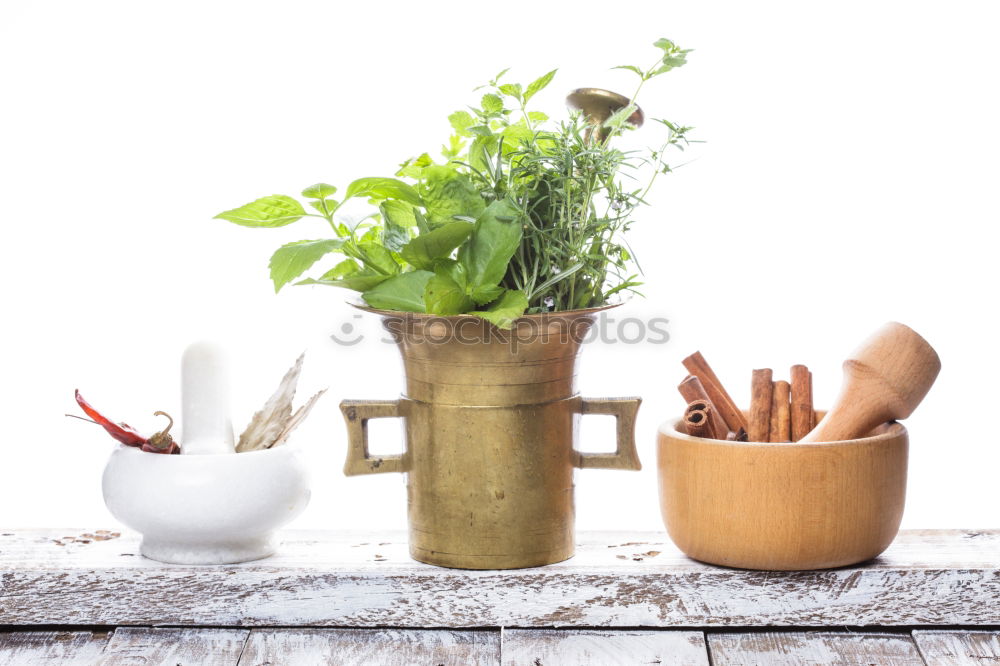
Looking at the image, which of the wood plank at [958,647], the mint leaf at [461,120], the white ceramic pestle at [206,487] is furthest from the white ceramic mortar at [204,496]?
the wood plank at [958,647]

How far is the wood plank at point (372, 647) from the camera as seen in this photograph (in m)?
0.94

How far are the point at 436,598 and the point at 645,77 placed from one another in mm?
456

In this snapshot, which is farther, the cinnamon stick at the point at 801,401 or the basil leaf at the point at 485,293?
the cinnamon stick at the point at 801,401

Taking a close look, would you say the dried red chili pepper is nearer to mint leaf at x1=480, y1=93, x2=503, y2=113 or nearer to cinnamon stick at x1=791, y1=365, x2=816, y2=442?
mint leaf at x1=480, y1=93, x2=503, y2=113

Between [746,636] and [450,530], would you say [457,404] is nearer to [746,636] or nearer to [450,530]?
[450,530]

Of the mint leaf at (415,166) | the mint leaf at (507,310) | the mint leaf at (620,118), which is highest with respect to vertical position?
the mint leaf at (620,118)

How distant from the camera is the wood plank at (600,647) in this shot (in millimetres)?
928

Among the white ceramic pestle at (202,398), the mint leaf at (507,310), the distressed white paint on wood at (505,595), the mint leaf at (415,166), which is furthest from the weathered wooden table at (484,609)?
the mint leaf at (415,166)

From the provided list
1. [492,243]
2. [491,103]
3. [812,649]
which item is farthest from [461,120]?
[812,649]

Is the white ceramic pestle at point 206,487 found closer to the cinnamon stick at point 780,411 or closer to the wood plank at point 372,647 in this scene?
the wood plank at point 372,647

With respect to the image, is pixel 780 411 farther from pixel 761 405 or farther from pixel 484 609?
pixel 484 609

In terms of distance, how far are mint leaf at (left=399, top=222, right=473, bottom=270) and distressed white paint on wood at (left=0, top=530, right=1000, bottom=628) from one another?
26 cm

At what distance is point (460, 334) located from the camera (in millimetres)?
964

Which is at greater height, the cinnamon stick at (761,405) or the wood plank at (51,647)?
the cinnamon stick at (761,405)
